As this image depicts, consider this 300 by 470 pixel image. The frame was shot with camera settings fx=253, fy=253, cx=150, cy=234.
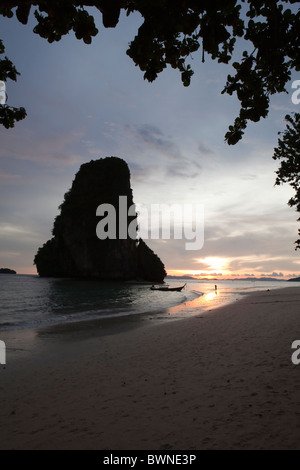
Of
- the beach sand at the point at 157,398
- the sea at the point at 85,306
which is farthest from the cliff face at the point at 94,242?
the beach sand at the point at 157,398

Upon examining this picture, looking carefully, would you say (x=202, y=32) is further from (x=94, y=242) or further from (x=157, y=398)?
(x=94, y=242)

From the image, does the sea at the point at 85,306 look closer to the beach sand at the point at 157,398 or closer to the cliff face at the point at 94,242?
the beach sand at the point at 157,398

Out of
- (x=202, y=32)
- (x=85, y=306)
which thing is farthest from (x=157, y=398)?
(x=85, y=306)

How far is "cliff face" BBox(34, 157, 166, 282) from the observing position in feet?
278

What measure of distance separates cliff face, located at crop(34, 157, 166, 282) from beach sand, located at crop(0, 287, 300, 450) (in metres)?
78.6

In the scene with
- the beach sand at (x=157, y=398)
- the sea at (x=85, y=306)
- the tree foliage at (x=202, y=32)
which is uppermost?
the tree foliage at (x=202, y=32)

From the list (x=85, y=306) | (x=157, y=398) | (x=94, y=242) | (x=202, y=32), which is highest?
(x=94, y=242)

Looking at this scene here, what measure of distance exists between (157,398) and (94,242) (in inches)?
3310

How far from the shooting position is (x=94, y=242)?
85.6 metres

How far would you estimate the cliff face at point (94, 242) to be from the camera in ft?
278

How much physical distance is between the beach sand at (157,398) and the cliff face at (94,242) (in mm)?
78612

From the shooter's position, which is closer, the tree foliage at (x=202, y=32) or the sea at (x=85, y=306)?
the tree foliage at (x=202, y=32)

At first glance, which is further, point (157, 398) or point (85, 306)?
point (85, 306)

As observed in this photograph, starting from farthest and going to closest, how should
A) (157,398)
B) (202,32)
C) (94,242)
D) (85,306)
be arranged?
(94,242) → (85,306) → (157,398) → (202,32)
